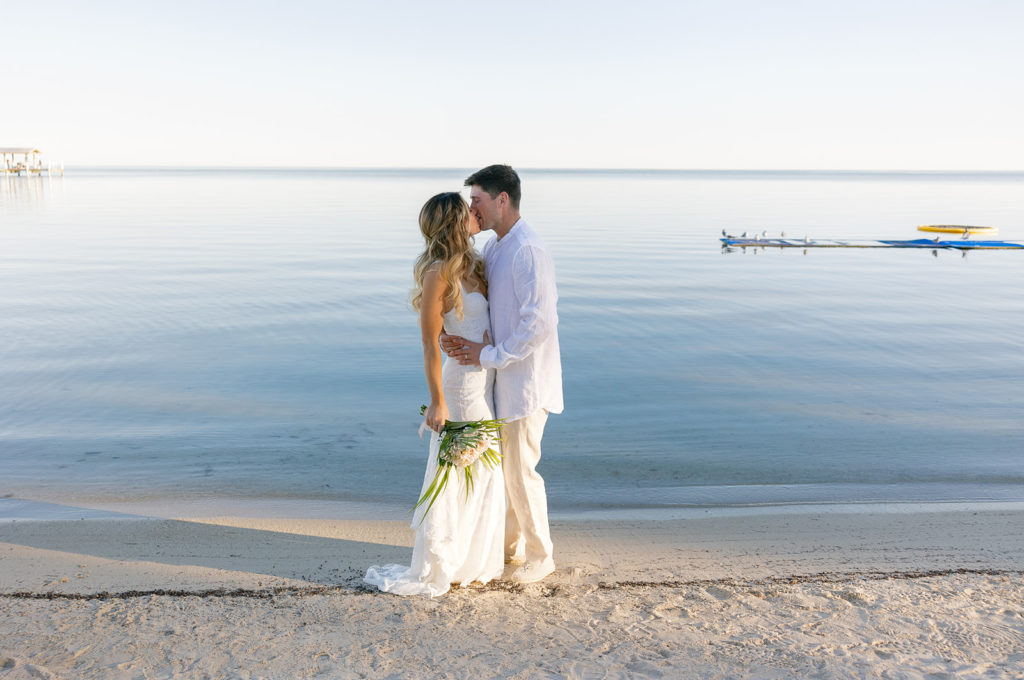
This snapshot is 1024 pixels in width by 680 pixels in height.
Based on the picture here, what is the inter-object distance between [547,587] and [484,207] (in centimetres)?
225

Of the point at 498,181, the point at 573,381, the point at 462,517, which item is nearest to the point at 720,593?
the point at 462,517

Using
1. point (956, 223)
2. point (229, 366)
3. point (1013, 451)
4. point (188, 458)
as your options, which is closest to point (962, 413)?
point (1013, 451)

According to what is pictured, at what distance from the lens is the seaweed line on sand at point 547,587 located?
4.52m

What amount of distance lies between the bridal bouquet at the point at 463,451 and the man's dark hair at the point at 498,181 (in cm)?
133

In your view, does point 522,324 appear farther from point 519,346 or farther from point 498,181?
point 498,181

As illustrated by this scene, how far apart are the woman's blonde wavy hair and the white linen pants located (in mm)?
893

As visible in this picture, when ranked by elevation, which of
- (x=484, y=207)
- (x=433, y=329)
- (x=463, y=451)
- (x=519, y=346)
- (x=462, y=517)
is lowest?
(x=462, y=517)

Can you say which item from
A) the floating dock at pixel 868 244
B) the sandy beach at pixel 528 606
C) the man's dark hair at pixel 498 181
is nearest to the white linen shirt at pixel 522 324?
the man's dark hair at pixel 498 181

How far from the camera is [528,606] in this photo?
445cm

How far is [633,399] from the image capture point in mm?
10516

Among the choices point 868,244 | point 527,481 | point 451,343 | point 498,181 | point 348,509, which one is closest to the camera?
point 498,181

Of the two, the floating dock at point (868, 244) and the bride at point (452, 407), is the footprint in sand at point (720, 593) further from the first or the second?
the floating dock at point (868, 244)

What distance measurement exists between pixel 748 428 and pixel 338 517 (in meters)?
4.90

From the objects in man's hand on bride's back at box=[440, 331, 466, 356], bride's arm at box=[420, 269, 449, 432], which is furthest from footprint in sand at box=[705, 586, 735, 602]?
man's hand on bride's back at box=[440, 331, 466, 356]
